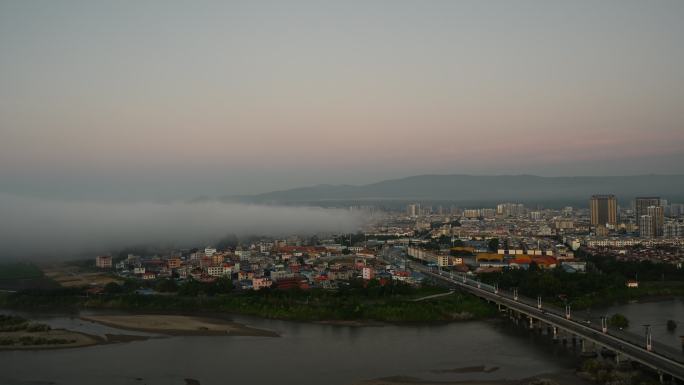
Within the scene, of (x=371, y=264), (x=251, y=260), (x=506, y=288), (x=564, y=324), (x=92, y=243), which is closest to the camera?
(x=564, y=324)

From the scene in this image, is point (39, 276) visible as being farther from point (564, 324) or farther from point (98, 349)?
point (564, 324)

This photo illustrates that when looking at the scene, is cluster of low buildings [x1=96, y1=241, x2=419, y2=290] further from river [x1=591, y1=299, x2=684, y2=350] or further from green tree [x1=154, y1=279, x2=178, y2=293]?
river [x1=591, y1=299, x2=684, y2=350]

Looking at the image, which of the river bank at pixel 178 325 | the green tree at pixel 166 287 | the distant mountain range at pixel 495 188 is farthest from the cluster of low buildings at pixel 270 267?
the distant mountain range at pixel 495 188

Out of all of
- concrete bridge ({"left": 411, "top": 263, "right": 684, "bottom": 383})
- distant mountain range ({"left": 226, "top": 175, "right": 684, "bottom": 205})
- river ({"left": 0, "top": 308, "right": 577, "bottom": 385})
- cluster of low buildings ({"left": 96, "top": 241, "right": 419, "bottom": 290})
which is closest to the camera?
concrete bridge ({"left": 411, "top": 263, "right": 684, "bottom": 383})

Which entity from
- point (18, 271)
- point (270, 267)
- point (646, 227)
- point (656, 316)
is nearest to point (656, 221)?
point (646, 227)

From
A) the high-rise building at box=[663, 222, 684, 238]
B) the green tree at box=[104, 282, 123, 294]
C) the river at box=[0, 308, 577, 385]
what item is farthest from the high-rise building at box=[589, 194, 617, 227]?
the green tree at box=[104, 282, 123, 294]

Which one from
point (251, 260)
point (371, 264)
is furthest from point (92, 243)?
point (371, 264)
